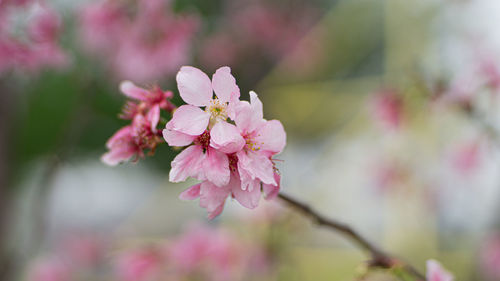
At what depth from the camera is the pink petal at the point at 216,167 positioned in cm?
33

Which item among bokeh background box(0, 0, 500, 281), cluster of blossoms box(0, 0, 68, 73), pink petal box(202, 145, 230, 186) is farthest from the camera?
bokeh background box(0, 0, 500, 281)

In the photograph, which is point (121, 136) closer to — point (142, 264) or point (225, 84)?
point (225, 84)

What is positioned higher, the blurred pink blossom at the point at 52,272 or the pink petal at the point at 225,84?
the pink petal at the point at 225,84

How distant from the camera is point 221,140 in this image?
336 millimetres

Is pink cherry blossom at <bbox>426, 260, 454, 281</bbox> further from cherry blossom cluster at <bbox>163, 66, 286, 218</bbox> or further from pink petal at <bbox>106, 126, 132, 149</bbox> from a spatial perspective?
pink petal at <bbox>106, 126, 132, 149</bbox>

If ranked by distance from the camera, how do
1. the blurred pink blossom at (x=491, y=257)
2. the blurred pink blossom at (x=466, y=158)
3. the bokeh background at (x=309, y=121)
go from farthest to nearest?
the blurred pink blossom at (x=491, y=257), the blurred pink blossom at (x=466, y=158), the bokeh background at (x=309, y=121)

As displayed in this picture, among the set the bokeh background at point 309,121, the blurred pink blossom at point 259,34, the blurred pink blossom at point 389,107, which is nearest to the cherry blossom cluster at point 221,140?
the bokeh background at point 309,121

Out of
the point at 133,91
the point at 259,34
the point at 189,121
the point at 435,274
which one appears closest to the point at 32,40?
the point at 133,91

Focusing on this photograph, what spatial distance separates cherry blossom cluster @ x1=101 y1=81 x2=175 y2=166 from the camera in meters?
0.39

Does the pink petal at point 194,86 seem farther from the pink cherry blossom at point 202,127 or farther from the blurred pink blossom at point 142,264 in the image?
the blurred pink blossom at point 142,264

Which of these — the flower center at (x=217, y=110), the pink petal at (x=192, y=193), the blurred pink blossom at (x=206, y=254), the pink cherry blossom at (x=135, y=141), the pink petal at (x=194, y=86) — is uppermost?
the pink petal at (x=194, y=86)

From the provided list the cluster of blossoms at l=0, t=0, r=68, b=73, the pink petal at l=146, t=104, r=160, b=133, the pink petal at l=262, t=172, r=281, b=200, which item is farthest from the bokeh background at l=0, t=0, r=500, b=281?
the pink petal at l=146, t=104, r=160, b=133

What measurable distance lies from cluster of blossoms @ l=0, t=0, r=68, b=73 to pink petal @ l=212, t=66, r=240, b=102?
1.48ft

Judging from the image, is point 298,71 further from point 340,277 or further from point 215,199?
point 215,199
